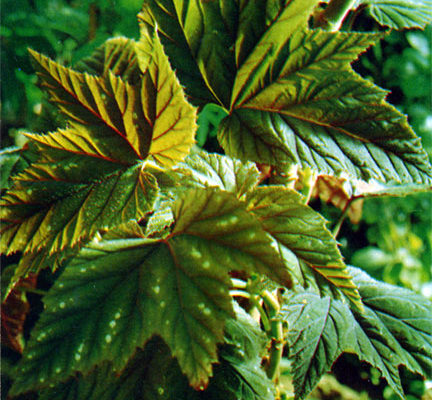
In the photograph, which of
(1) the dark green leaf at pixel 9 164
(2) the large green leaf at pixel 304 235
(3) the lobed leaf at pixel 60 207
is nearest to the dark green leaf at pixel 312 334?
(2) the large green leaf at pixel 304 235

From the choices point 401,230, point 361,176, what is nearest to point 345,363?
point 401,230

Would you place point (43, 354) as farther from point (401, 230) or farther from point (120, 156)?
point (401, 230)

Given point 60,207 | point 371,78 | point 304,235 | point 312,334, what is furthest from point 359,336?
point 371,78

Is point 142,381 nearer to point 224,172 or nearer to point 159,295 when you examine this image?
point 159,295

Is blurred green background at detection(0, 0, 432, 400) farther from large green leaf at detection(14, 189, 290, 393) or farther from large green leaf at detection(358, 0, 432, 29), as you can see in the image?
large green leaf at detection(14, 189, 290, 393)

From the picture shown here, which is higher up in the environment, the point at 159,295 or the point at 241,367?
the point at 159,295

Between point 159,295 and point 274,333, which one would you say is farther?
point 274,333
